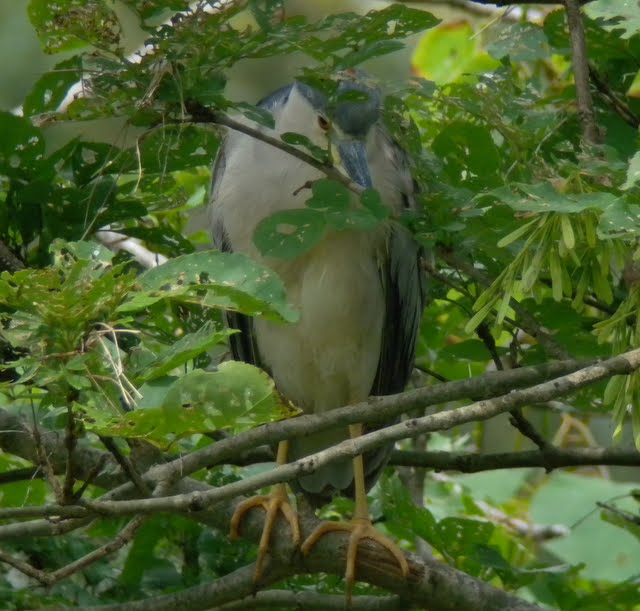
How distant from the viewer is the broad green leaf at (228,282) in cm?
182

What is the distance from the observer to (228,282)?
1.85m

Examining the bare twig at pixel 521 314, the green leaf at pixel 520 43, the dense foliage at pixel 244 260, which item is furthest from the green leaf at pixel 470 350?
the green leaf at pixel 520 43

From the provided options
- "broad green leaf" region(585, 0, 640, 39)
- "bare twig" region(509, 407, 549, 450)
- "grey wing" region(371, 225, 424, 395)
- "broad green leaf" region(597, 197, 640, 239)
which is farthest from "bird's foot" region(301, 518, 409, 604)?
"broad green leaf" region(585, 0, 640, 39)

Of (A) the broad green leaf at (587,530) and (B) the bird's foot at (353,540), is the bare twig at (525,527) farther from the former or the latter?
(B) the bird's foot at (353,540)

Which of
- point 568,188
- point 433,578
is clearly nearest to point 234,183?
point 433,578

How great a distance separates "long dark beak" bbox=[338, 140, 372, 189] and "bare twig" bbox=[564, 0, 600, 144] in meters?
0.88

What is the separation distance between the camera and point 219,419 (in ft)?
5.77

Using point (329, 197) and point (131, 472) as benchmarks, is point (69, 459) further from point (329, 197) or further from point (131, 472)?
A: point (329, 197)

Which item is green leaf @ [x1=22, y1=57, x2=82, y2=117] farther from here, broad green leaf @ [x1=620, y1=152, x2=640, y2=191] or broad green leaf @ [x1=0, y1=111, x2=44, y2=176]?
broad green leaf @ [x1=620, y1=152, x2=640, y2=191]

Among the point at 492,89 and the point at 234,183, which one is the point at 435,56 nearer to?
the point at 234,183

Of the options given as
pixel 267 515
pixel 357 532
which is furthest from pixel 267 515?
pixel 357 532

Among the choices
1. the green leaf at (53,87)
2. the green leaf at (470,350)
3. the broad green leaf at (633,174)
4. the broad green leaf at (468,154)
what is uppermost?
the green leaf at (53,87)

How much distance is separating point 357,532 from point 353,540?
0.52 ft

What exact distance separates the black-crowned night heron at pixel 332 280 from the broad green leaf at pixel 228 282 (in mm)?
1584
